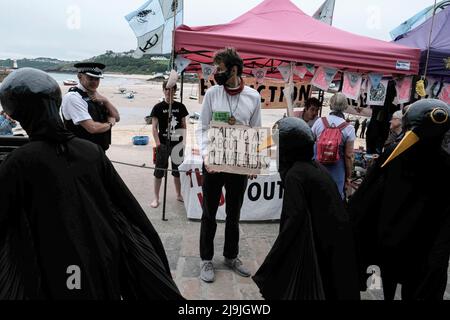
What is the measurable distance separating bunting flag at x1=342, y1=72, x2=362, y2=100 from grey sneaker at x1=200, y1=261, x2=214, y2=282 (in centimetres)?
334

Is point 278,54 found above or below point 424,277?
above

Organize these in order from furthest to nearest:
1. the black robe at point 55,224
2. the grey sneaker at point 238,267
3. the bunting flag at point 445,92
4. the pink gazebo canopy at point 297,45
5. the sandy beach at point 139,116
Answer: the sandy beach at point 139,116 → the bunting flag at point 445,92 → the pink gazebo canopy at point 297,45 → the grey sneaker at point 238,267 → the black robe at point 55,224

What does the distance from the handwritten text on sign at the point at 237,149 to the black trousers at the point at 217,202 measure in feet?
0.33

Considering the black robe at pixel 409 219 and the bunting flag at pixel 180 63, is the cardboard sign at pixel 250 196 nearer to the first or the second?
the bunting flag at pixel 180 63

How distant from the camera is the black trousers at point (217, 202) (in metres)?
3.29

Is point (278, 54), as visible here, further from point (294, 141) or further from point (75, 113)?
point (294, 141)

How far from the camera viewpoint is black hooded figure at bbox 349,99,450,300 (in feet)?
7.16

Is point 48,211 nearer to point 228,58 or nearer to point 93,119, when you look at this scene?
point 228,58

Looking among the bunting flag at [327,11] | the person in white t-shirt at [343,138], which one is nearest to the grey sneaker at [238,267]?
the person in white t-shirt at [343,138]

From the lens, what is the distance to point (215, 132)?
3.30m

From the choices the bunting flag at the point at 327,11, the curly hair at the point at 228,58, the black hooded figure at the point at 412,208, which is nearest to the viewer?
the black hooded figure at the point at 412,208

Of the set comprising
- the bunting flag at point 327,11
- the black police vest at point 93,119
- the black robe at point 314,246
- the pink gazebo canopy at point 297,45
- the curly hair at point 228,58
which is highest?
the bunting flag at point 327,11

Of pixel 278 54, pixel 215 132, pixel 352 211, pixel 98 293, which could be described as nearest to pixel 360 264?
pixel 352 211

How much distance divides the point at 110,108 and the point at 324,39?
294cm
